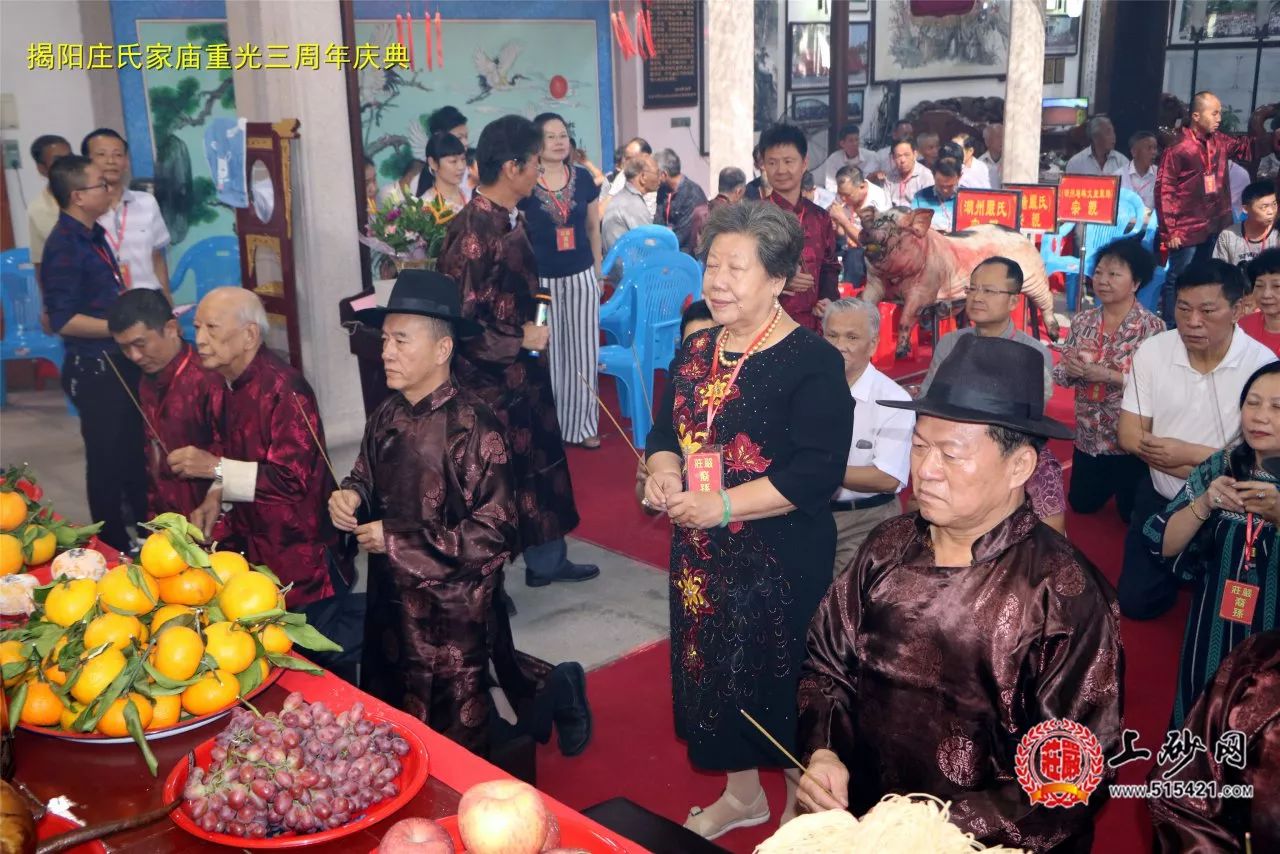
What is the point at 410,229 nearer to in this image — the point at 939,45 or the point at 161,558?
the point at 161,558

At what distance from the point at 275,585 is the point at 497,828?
2.86 ft

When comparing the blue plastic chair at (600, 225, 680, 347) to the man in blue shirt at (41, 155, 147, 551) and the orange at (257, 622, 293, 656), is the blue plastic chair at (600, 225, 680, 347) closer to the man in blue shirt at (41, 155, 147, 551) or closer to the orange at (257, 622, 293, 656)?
the man in blue shirt at (41, 155, 147, 551)

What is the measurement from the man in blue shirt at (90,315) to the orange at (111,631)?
113 inches

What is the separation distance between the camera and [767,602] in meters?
2.65

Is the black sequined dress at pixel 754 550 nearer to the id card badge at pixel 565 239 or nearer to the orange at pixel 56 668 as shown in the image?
the orange at pixel 56 668

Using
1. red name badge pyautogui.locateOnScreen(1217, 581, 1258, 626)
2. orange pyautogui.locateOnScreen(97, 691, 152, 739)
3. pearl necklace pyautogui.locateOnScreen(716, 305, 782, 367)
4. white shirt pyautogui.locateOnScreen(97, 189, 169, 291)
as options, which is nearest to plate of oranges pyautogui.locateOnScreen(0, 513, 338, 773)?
orange pyautogui.locateOnScreen(97, 691, 152, 739)

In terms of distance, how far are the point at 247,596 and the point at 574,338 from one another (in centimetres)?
415

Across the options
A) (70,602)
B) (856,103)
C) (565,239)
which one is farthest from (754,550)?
(856,103)

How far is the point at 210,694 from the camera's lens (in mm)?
1919

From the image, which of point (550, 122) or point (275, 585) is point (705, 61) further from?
point (275, 585)

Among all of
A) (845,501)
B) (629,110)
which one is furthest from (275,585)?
(629,110)

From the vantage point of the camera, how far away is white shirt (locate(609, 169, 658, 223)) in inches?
328

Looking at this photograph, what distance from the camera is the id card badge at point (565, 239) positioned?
5.89 m

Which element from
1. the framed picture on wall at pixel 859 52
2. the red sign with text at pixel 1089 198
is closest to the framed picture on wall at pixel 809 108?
the framed picture on wall at pixel 859 52
